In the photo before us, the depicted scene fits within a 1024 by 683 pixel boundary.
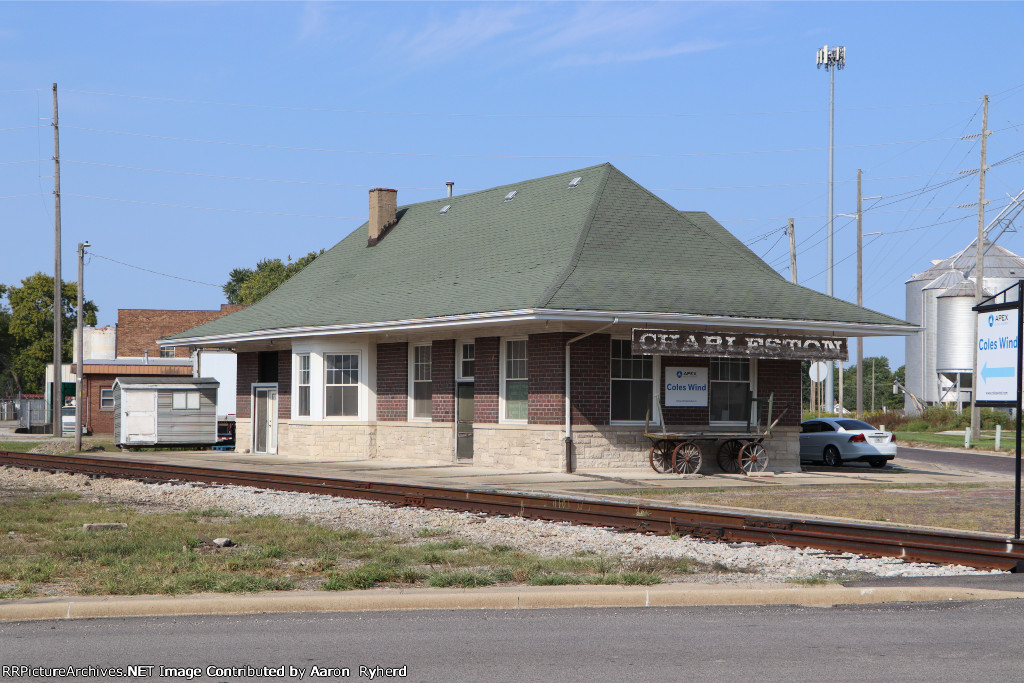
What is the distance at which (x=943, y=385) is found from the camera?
68562mm

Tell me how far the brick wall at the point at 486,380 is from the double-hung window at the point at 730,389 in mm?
5083

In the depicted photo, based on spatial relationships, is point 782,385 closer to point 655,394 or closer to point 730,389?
point 730,389

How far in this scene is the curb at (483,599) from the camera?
8.82 meters

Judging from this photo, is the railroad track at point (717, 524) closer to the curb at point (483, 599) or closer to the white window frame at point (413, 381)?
the curb at point (483, 599)

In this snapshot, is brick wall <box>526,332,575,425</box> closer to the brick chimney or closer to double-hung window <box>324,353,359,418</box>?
double-hung window <box>324,353,359,418</box>

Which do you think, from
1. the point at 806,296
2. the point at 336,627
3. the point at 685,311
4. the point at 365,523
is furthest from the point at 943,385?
the point at 336,627

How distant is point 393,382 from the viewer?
29.4 metres

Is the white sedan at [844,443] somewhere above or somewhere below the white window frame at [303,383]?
below

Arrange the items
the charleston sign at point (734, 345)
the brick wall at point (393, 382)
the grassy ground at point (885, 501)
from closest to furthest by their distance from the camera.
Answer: the grassy ground at point (885, 501)
the charleston sign at point (734, 345)
the brick wall at point (393, 382)

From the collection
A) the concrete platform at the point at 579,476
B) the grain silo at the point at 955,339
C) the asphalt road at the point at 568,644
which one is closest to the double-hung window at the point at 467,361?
the concrete platform at the point at 579,476

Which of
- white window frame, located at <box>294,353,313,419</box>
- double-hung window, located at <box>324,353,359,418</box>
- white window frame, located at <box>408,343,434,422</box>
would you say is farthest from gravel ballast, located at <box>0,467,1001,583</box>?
white window frame, located at <box>294,353,313,419</box>

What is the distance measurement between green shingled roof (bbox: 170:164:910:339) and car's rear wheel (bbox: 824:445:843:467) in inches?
187

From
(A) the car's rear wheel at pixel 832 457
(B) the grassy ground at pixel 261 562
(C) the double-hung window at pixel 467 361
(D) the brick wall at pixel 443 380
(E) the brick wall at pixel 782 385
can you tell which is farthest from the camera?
→ (A) the car's rear wheel at pixel 832 457

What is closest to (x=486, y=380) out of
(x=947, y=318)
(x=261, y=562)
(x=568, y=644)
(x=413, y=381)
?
(x=413, y=381)
